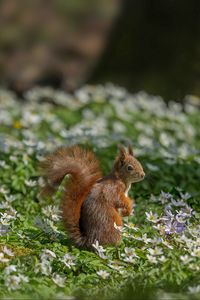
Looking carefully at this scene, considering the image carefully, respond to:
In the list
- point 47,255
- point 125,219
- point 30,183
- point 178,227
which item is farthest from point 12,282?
point 30,183

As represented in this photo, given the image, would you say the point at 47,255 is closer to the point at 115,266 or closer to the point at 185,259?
the point at 115,266

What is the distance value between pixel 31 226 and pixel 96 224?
725 mm

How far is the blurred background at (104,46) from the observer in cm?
1278

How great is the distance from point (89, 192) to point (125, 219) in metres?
0.91

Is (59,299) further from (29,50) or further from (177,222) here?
(29,50)

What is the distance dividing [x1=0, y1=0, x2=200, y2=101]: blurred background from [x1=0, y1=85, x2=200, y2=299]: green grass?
73cm

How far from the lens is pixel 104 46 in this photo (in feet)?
48.5

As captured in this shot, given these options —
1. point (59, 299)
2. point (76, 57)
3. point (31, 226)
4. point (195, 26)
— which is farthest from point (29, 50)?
point (59, 299)

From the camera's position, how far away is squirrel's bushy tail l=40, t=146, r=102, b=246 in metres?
5.70

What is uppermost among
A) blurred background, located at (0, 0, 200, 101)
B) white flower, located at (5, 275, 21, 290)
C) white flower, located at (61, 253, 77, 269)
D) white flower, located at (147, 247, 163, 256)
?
blurred background, located at (0, 0, 200, 101)

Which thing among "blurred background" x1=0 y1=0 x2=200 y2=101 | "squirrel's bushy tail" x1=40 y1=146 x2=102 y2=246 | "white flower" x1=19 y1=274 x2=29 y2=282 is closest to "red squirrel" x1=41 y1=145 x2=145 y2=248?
"squirrel's bushy tail" x1=40 y1=146 x2=102 y2=246

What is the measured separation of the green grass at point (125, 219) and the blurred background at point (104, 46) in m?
0.73

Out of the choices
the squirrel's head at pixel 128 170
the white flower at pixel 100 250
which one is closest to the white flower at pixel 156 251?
the white flower at pixel 100 250

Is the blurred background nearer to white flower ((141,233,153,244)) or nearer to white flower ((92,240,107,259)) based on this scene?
white flower ((141,233,153,244))
